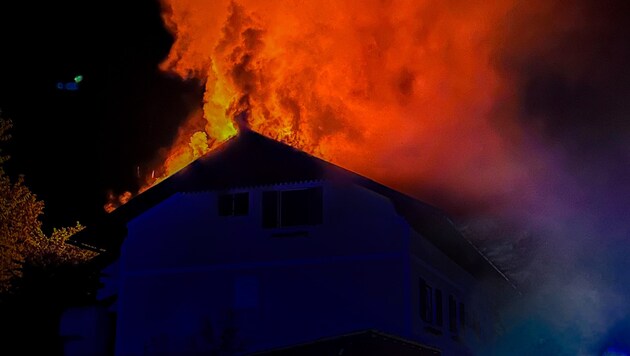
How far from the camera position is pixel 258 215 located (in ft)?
74.6

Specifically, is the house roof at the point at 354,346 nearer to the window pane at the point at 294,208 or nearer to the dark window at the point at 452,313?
the window pane at the point at 294,208

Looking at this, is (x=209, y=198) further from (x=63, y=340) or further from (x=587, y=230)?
(x=587, y=230)

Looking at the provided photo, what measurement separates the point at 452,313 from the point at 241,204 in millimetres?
8179

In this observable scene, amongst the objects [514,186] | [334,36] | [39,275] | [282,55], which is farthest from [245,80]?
[514,186]

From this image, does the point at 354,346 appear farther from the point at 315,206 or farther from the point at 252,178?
the point at 252,178

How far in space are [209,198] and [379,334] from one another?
9.08m

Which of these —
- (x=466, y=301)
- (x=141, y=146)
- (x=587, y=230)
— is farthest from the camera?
(x=141, y=146)

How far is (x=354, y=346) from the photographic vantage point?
15.7m

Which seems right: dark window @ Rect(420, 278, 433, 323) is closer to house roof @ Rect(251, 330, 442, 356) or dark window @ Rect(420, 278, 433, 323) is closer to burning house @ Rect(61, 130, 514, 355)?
burning house @ Rect(61, 130, 514, 355)

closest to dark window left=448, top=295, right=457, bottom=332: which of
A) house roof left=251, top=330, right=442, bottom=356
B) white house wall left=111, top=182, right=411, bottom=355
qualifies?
white house wall left=111, top=182, right=411, bottom=355

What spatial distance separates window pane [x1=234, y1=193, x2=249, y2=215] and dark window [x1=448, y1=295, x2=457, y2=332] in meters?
7.66

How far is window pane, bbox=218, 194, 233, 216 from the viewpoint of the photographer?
23.1 metres

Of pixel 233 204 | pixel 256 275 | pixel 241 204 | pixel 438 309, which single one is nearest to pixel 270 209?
pixel 241 204

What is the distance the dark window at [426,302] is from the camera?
74.0ft
